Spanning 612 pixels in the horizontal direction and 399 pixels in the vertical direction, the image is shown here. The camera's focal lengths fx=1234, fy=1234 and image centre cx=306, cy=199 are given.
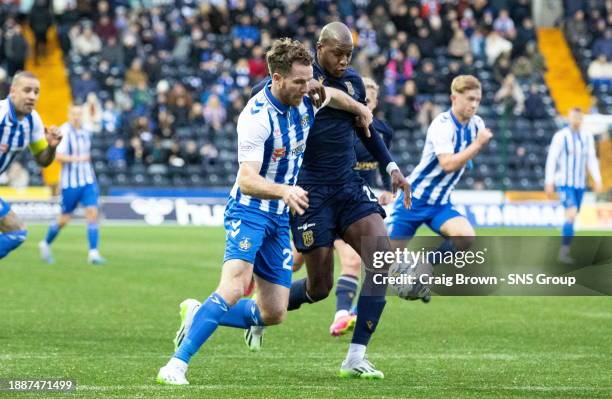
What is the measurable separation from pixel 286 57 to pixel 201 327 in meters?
1.76

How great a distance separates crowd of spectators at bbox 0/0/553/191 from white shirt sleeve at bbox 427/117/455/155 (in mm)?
17872

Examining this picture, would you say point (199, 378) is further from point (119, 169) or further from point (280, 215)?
point (119, 169)

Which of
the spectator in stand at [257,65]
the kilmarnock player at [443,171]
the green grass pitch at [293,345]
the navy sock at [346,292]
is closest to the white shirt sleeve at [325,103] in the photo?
the green grass pitch at [293,345]

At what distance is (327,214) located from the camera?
8.84 metres

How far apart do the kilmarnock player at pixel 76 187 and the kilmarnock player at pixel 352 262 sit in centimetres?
817

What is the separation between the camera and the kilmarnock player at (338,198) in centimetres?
869

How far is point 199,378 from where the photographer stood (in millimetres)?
8172

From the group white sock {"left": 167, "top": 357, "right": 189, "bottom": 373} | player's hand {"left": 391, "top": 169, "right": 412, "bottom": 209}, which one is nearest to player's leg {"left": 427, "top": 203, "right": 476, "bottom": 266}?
player's hand {"left": 391, "top": 169, "right": 412, "bottom": 209}

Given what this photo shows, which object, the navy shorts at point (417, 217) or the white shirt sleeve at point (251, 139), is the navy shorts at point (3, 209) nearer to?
the navy shorts at point (417, 217)

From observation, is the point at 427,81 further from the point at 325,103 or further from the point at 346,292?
the point at 325,103

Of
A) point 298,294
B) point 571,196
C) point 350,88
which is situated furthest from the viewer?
point 571,196

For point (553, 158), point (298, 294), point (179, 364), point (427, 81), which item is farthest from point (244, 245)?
point (427, 81)

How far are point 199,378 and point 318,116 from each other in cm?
209

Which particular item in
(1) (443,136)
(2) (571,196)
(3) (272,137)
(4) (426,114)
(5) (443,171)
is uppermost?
(3) (272,137)
